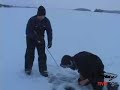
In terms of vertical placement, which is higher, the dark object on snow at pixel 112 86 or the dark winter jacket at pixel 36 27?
the dark winter jacket at pixel 36 27

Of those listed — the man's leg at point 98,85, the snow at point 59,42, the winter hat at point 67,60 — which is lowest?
the snow at point 59,42

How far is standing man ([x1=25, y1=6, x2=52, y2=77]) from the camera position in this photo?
28.7 ft

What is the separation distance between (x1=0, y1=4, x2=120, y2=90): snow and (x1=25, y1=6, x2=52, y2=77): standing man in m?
0.24

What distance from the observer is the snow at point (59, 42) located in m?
8.77

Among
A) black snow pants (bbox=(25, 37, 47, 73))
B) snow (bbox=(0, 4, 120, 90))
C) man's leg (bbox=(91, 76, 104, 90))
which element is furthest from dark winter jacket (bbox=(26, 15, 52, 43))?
man's leg (bbox=(91, 76, 104, 90))

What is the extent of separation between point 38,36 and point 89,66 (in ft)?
4.72

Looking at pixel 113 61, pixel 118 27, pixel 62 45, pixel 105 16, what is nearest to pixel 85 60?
pixel 113 61

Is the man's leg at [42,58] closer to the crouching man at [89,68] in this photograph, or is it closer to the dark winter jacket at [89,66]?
the crouching man at [89,68]

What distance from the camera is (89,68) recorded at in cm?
811

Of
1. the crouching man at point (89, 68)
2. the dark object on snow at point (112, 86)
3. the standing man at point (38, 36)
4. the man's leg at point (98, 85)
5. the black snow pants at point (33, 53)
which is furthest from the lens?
the black snow pants at point (33, 53)

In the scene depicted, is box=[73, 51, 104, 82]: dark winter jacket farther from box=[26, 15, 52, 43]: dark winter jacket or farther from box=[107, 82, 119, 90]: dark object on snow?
Answer: box=[26, 15, 52, 43]: dark winter jacket

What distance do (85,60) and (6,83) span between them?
1.79 metres

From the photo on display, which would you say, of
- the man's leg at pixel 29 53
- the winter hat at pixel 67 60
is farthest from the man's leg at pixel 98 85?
the man's leg at pixel 29 53

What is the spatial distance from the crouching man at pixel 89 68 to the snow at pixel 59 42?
42 cm
